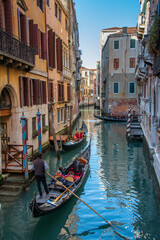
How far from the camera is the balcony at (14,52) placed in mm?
6543

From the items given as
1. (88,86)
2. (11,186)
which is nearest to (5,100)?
(11,186)

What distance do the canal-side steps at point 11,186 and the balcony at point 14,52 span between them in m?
3.69

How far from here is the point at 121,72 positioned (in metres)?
29.3

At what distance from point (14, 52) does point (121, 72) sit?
23558mm

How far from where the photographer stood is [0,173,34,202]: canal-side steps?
6.53 m

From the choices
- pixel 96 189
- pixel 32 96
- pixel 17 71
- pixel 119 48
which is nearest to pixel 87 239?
pixel 96 189

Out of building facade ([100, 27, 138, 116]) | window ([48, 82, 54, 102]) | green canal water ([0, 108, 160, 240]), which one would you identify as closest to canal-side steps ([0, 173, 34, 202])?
green canal water ([0, 108, 160, 240])

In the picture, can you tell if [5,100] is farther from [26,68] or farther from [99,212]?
[99,212]

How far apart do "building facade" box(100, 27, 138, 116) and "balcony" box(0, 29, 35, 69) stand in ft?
70.7

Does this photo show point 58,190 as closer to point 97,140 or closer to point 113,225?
point 113,225

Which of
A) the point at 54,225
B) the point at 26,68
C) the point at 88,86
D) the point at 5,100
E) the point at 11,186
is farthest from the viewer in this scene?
the point at 88,86

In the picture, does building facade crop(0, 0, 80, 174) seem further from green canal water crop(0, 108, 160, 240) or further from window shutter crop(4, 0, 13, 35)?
green canal water crop(0, 108, 160, 240)

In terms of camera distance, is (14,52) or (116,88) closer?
(14,52)

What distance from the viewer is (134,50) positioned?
28703 mm
